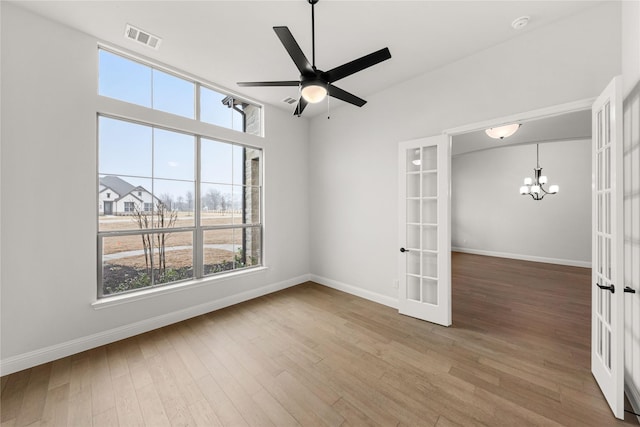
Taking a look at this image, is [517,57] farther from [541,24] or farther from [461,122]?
[461,122]

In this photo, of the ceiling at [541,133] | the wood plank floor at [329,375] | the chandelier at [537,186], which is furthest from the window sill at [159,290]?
the chandelier at [537,186]

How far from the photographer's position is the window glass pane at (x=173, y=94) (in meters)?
3.11

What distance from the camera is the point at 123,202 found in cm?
289

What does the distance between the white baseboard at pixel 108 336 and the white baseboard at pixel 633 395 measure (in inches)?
159

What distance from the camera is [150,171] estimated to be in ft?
10.1

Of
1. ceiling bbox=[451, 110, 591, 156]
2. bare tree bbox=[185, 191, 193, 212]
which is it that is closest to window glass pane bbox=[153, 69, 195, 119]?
bare tree bbox=[185, 191, 193, 212]

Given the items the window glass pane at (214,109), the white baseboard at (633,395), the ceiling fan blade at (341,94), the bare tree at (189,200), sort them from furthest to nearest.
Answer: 1. the window glass pane at (214,109)
2. the bare tree at (189,200)
3. the ceiling fan blade at (341,94)
4. the white baseboard at (633,395)

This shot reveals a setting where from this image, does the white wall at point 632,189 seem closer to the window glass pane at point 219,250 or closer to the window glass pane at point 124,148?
the window glass pane at point 219,250

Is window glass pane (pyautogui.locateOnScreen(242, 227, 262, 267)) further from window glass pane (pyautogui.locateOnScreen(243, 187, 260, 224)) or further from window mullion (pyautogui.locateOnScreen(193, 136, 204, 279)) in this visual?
window mullion (pyautogui.locateOnScreen(193, 136, 204, 279))

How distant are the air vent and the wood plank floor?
334 centimetres

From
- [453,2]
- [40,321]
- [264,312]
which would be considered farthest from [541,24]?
[40,321]

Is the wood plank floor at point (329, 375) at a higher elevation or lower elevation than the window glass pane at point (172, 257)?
lower

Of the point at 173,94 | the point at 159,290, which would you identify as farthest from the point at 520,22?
the point at 159,290

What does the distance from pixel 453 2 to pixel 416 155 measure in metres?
1.61
